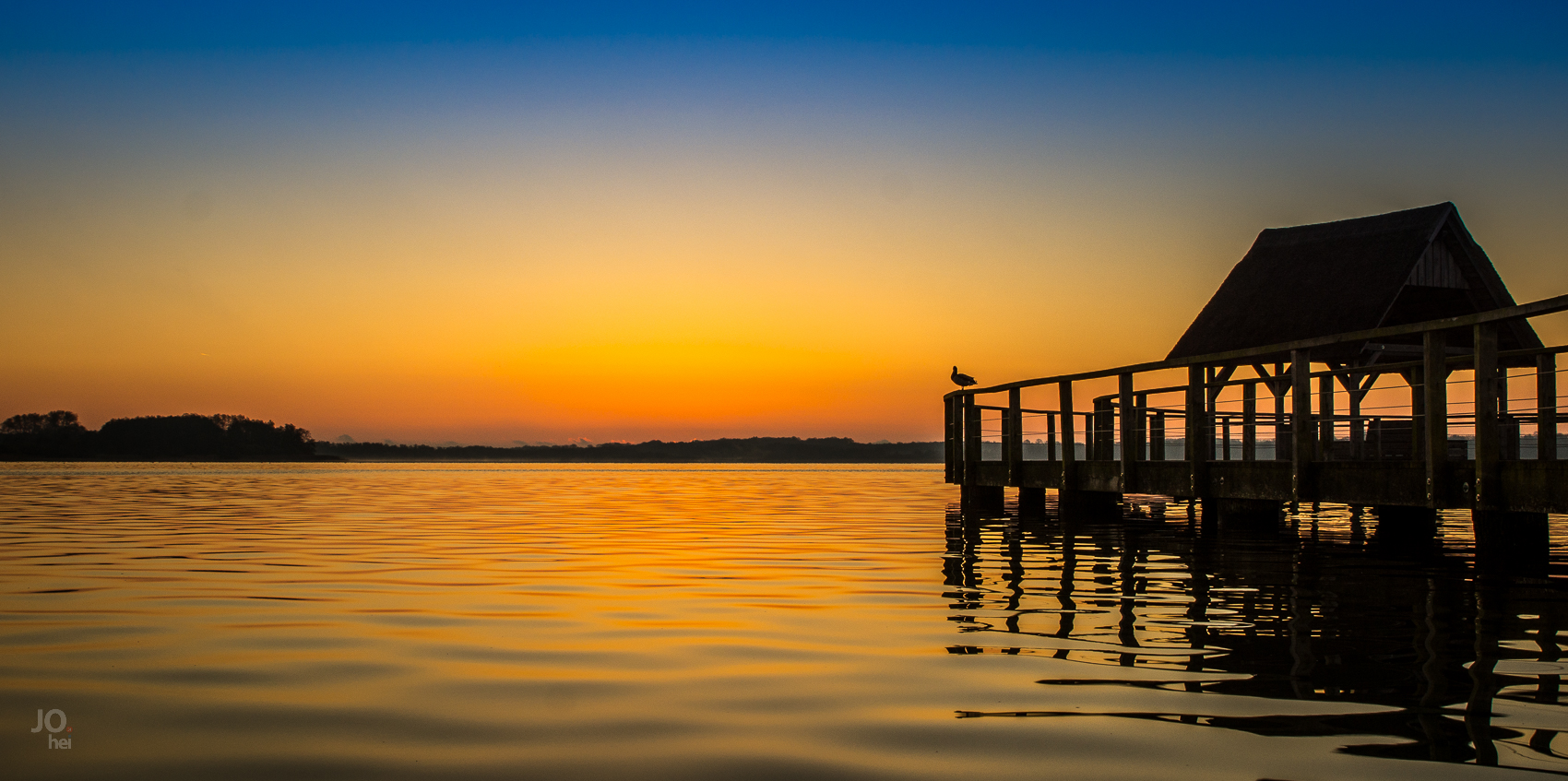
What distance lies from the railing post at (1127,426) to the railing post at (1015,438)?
363cm

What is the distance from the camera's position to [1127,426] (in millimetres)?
15727

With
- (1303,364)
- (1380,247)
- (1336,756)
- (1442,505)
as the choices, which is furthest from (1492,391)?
(1380,247)

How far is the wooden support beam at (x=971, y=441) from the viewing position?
73.9 feet

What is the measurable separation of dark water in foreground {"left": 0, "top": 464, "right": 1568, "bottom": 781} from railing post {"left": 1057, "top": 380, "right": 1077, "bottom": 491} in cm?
511

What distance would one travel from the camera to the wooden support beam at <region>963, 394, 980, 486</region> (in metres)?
22.5

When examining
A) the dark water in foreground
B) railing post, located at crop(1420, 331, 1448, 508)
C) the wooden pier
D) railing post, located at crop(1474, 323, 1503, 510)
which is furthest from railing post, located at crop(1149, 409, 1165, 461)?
railing post, located at crop(1474, 323, 1503, 510)

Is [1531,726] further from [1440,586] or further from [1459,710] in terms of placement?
[1440,586]

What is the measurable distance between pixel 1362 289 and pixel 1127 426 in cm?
879

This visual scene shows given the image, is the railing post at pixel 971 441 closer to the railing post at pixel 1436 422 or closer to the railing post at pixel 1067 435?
the railing post at pixel 1067 435

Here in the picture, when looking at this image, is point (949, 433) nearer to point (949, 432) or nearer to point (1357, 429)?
point (949, 432)

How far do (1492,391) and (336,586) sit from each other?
10054 millimetres

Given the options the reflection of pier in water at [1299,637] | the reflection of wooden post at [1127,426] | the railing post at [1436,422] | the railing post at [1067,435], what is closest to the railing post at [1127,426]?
the reflection of wooden post at [1127,426]

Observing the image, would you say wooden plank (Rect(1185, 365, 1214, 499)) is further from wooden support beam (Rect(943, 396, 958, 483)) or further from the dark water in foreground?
wooden support beam (Rect(943, 396, 958, 483))

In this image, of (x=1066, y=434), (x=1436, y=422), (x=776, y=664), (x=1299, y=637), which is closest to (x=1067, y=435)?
(x=1066, y=434)
